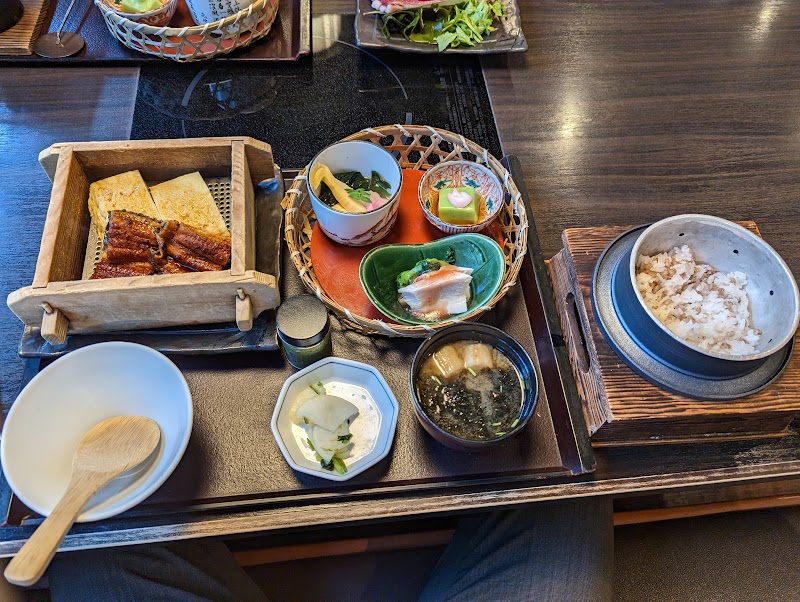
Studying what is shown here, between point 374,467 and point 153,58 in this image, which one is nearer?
point 374,467

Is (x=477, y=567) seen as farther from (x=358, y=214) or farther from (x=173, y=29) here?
(x=173, y=29)

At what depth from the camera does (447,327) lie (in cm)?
115

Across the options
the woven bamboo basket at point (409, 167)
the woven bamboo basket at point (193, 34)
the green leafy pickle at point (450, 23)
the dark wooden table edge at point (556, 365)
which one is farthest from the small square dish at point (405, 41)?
the dark wooden table edge at point (556, 365)

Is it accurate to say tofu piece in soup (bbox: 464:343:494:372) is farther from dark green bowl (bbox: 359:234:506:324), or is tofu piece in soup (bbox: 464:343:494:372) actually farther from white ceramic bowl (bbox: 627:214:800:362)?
white ceramic bowl (bbox: 627:214:800:362)

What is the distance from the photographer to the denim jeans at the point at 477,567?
123 centimetres

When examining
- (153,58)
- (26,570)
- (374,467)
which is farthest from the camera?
(153,58)

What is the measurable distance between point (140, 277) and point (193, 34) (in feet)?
3.56

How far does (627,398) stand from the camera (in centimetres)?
108

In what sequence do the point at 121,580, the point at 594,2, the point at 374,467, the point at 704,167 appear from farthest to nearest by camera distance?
the point at 594,2 → the point at 704,167 → the point at 121,580 → the point at 374,467

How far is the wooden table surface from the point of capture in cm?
136

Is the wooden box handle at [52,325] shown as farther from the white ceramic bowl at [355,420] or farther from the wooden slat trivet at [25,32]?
the wooden slat trivet at [25,32]

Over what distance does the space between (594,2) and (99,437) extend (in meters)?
2.40

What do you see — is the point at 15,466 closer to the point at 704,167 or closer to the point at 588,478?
the point at 588,478

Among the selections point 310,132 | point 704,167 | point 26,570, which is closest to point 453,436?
point 26,570
